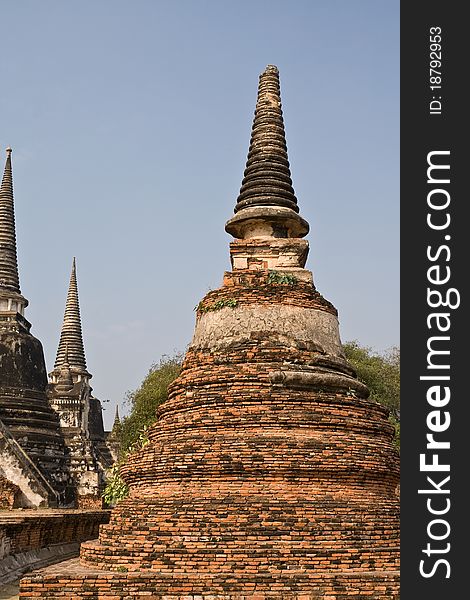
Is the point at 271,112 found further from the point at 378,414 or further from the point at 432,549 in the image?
the point at 432,549

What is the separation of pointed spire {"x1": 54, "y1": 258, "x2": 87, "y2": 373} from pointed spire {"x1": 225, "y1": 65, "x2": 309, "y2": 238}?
22.4m

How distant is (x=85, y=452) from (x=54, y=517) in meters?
9.64

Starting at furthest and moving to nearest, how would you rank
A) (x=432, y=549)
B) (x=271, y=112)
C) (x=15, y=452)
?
(x=15, y=452)
(x=271, y=112)
(x=432, y=549)

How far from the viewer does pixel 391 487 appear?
37.1ft

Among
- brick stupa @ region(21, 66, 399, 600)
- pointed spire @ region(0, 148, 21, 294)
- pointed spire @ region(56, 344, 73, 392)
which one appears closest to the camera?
brick stupa @ region(21, 66, 399, 600)

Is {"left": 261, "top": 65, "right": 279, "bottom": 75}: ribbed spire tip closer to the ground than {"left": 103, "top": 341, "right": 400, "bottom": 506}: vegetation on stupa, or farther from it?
farther from it

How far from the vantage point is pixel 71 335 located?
3584 cm

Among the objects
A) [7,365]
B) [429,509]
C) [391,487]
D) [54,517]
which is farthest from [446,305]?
[7,365]

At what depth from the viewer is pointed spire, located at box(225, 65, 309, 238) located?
1391cm

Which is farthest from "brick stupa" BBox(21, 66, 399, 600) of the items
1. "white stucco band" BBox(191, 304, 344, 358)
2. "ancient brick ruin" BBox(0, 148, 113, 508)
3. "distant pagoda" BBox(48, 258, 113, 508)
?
"distant pagoda" BBox(48, 258, 113, 508)

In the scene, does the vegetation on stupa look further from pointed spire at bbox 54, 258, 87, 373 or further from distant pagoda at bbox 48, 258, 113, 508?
pointed spire at bbox 54, 258, 87, 373

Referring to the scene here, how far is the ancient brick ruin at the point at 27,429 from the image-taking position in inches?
808

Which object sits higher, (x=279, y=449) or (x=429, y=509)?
(x=279, y=449)

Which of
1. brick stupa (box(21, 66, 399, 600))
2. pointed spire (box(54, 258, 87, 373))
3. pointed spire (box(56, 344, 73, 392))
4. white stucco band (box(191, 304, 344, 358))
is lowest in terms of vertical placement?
brick stupa (box(21, 66, 399, 600))
